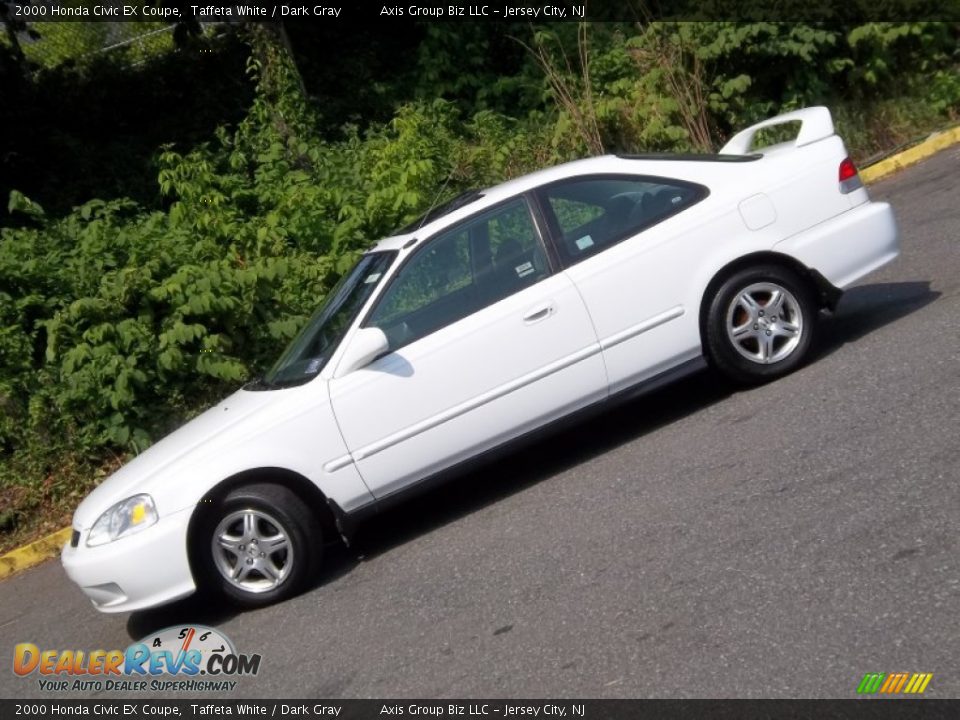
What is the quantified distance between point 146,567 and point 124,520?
0.91 ft

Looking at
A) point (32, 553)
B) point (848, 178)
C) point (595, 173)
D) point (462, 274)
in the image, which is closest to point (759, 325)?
point (848, 178)

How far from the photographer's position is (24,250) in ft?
35.2

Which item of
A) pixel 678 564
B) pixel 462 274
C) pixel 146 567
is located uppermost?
pixel 462 274

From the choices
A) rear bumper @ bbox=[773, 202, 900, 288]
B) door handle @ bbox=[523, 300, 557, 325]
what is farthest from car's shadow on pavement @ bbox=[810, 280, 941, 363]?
door handle @ bbox=[523, 300, 557, 325]

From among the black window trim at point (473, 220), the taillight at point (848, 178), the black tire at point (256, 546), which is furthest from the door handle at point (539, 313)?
the taillight at point (848, 178)

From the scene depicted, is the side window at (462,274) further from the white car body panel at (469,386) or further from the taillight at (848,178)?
the taillight at (848,178)

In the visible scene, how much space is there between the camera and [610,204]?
23.5ft

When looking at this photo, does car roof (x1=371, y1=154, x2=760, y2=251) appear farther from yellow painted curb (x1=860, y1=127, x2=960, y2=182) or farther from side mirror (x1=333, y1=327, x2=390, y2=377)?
yellow painted curb (x1=860, y1=127, x2=960, y2=182)

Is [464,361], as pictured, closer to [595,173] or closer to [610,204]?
[610,204]

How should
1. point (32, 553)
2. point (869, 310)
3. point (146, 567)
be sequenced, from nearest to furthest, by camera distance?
point (146, 567) < point (869, 310) < point (32, 553)

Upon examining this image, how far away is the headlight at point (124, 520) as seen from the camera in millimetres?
6320

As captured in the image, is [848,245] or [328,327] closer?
[328,327]

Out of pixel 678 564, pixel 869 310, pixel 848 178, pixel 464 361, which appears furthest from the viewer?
pixel 869 310

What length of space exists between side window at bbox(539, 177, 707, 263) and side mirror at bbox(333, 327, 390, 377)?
123cm
